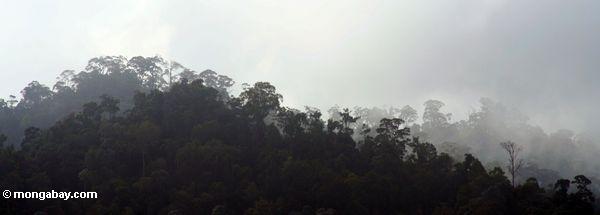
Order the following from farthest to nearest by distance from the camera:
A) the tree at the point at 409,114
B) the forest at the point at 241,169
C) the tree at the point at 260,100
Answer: the tree at the point at 409,114 < the tree at the point at 260,100 < the forest at the point at 241,169

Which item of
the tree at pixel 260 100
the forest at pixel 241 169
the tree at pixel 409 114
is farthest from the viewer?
the tree at pixel 409 114

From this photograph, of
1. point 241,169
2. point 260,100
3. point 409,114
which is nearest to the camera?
point 241,169

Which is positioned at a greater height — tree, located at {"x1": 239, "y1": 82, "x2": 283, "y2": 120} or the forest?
tree, located at {"x1": 239, "y1": 82, "x2": 283, "y2": 120}

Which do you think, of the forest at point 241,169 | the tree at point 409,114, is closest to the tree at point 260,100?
the forest at point 241,169

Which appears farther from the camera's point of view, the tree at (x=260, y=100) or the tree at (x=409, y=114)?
the tree at (x=409, y=114)

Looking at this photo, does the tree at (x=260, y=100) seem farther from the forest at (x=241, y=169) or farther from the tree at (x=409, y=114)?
the tree at (x=409, y=114)

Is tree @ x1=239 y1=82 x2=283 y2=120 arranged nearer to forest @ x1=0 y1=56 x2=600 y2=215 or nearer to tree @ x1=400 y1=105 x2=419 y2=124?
forest @ x1=0 y1=56 x2=600 y2=215

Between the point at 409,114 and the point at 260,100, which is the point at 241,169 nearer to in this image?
the point at 260,100

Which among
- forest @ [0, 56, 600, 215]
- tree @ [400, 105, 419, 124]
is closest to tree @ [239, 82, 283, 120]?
forest @ [0, 56, 600, 215]

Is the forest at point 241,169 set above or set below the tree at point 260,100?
below

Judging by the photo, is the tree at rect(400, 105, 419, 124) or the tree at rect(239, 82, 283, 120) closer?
the tree at rect(239, 82, 283, 120)

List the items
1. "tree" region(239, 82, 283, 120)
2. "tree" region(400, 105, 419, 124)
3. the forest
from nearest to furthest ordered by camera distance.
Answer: the forest, "tree" region(239, 82, 283, 120), "tree" region(400, 105, 419, 124)

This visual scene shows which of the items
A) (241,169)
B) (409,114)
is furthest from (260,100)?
(409,114)

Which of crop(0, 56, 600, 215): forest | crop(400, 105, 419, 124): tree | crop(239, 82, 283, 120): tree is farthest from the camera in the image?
crop(400, 105, 419, 124): tree
